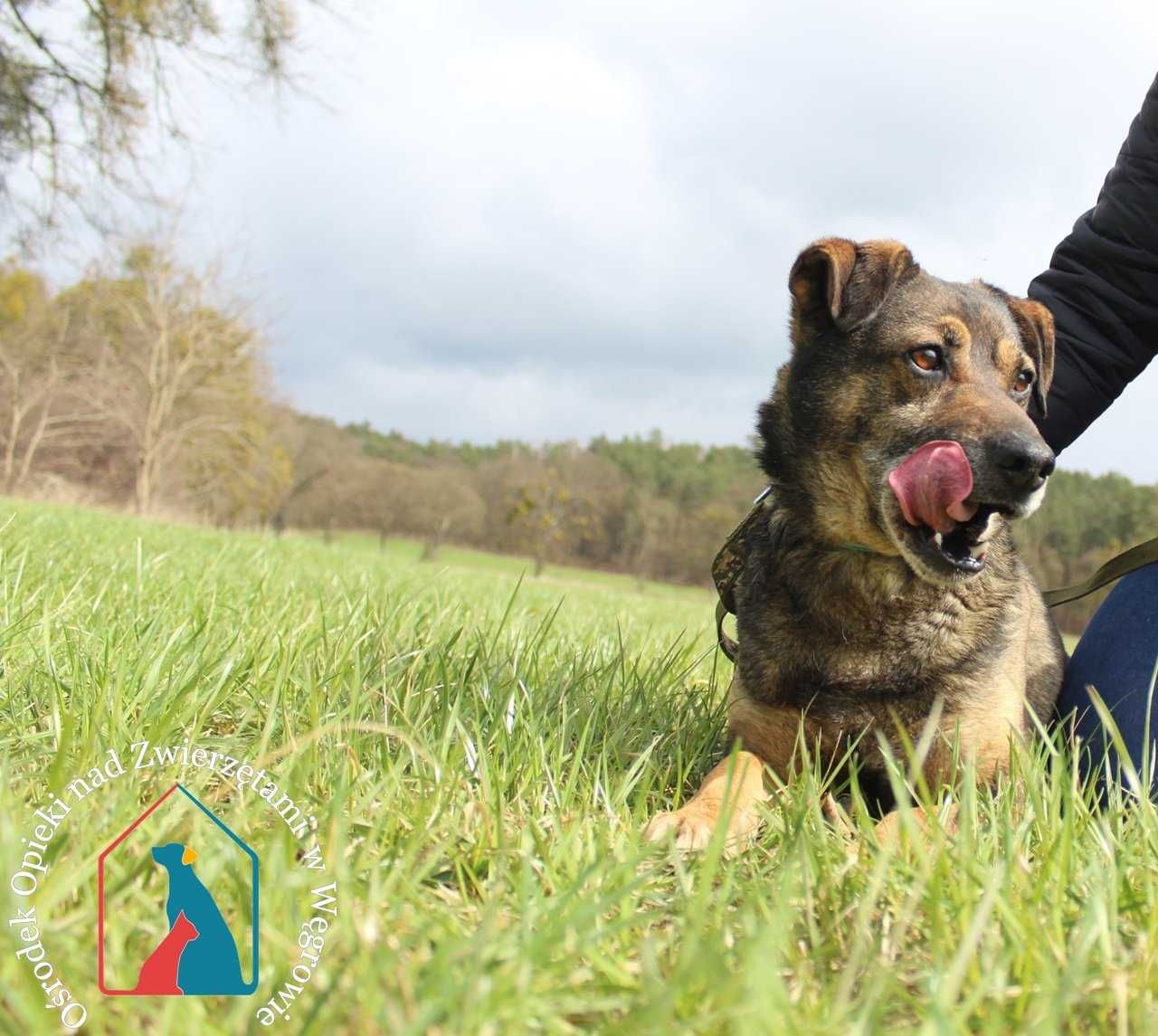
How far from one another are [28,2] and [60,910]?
1776cm

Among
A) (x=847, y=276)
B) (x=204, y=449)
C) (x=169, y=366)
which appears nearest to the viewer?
(x=847, y=276)

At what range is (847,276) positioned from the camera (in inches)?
129

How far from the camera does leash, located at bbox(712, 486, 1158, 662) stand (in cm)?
354

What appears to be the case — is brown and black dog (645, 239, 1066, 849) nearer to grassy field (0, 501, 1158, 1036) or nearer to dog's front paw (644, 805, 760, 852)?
dog's front paw (644, 805, 760, 852)

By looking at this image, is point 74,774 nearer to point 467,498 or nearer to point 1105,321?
point 1105,321

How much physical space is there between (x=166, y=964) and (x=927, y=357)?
117 inches

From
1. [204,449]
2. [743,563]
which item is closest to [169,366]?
[204,449]

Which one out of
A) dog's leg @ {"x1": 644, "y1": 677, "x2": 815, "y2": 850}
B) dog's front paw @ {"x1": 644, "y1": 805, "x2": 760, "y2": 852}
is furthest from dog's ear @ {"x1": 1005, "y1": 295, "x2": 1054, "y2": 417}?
dog's front paw @ {"x1": 644, "y1": 805, "x2": 760, "y2": 852}

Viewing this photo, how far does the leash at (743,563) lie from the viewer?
11.6ft

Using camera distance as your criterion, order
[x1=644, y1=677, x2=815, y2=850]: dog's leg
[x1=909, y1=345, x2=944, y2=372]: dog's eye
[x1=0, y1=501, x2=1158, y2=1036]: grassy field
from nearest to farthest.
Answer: [x1=0, y1=501, x2=1158, y2=1036]: grassy field
[x1=644, y1=677, x2=815, y2=850]: dog's leg
[x1=909, y1=345, x2=944, y2=372]: dog's eye

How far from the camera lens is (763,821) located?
2.50 meters

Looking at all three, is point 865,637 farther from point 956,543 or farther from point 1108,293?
point 1108,293

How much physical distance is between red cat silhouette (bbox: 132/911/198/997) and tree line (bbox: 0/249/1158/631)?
287cm

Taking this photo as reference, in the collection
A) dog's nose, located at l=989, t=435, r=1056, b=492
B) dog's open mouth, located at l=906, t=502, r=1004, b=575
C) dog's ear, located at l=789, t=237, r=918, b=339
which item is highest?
dog's ear, located at l=789, t=237, r=918, b=339
